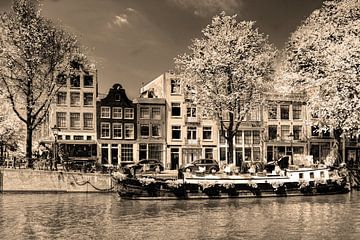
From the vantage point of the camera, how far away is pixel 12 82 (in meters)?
49.9

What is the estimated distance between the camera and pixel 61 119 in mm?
62062

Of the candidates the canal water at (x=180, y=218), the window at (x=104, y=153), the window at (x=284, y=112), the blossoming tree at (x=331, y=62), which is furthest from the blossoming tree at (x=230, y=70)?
the window at (x=284, y=112)

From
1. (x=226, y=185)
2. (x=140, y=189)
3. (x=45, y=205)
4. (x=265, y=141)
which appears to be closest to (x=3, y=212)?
(x=45, y=205)

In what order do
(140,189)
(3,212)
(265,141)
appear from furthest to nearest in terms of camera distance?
(265,141) → (140,189) → (3,212)

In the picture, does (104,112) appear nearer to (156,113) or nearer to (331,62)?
(156,113)

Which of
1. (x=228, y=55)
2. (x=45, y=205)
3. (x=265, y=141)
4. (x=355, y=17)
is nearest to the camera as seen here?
(x=45, y=205)

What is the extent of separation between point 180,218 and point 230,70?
22350 mm

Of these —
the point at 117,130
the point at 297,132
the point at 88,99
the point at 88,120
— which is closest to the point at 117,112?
the point at 117,130

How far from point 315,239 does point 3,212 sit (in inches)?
809

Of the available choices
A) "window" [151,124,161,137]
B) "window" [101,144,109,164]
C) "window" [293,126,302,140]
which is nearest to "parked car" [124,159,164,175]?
"window" [101,144,109,164]

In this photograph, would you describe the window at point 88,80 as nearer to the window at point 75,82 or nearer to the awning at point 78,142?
the window at point 75,82

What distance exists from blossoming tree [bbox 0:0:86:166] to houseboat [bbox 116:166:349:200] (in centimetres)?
1289

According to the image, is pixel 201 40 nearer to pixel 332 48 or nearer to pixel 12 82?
pixel 332 48

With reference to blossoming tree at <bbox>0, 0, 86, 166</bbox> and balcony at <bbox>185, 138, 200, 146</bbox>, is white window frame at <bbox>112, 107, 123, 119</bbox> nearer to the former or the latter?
balcony at <bbox>185, 138, 200, 146</bbox>
